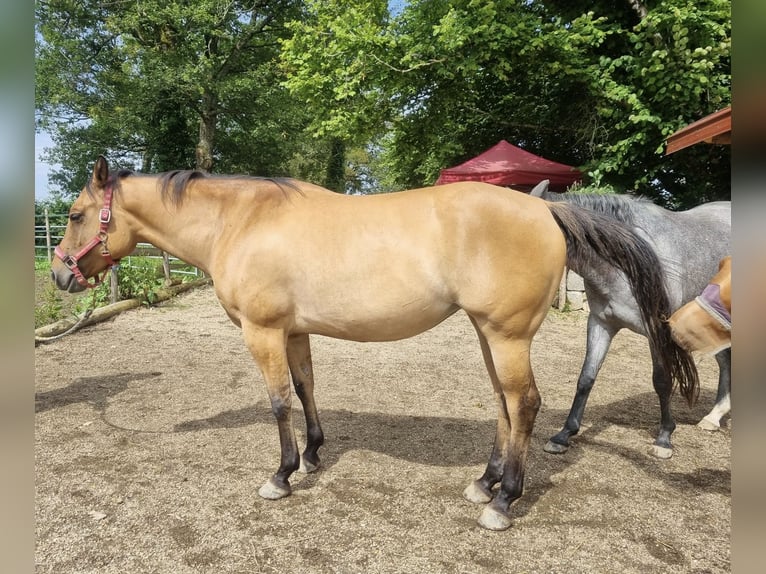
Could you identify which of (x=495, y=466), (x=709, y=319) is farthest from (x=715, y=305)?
(x=495, y=466)

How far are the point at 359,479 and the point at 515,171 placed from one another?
814cm

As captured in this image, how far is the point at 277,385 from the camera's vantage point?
9.18 ft

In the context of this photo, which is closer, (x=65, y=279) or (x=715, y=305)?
(x=715, y=305)

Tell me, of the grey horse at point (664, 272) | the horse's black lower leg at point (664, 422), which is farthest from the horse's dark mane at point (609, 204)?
the horse's black lower leg at point (664, 422)

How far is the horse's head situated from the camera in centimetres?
292

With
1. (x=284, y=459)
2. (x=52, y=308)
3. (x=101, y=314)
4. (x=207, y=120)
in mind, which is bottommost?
(x=101, y=314)

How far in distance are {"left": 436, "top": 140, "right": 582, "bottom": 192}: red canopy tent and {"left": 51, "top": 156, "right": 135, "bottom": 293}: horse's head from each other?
8.10 metres

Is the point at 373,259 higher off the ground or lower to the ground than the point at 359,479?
higher

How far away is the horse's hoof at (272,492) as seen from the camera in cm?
278

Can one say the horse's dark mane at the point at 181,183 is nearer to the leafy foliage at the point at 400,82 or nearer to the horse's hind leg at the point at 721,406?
the horse's hind leg at the point at 721,406

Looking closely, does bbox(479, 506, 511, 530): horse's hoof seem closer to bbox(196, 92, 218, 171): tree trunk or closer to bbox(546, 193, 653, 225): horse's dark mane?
bbox(546, 193, 653, 225): horse's dark mane

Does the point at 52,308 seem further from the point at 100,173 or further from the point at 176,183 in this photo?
the point at 176,183

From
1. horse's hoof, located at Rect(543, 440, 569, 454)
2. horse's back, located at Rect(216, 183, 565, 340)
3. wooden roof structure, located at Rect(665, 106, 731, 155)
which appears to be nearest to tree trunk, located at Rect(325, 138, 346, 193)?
wooden roof structure, located at Rect(665, 106, 731, 155)
